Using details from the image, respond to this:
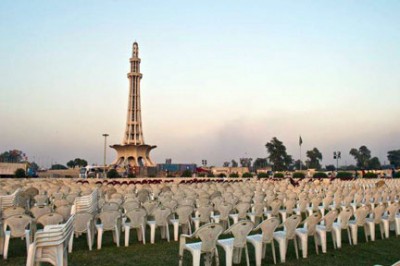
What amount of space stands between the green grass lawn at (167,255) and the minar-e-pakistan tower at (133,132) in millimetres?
83319

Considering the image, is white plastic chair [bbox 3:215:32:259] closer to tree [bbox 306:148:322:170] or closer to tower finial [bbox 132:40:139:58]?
tower finial [bbox 132:40:139:58]

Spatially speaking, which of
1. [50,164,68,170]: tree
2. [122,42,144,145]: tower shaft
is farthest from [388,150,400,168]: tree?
[50,164,68,170]: tree

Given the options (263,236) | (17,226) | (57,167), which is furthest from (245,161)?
(17,226)

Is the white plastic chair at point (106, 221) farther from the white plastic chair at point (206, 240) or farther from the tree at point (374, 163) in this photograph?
the tree at point (374, 163)

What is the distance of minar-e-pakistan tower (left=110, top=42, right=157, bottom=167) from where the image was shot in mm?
92500

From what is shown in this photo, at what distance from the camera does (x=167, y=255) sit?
8359mm

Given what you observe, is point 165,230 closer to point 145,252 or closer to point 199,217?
point 199,217

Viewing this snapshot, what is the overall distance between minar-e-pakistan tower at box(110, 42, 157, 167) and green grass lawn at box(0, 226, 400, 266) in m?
83.3

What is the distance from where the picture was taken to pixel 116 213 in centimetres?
912

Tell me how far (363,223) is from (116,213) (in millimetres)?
6169

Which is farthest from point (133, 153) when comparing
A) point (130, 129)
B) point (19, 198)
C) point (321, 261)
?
point (321, 261)

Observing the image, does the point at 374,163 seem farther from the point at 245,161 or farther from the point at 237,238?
the point at 237,238

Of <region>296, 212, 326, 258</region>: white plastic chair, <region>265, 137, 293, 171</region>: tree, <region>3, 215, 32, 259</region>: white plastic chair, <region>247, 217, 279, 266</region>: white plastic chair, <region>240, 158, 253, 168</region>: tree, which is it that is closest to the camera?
<region>247, 217, 279, 266</region>: white plastic chair

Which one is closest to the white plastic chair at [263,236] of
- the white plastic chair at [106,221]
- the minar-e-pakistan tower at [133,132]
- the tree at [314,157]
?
the white plastic chair at [106,221]
